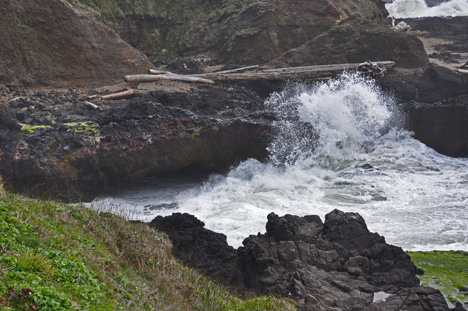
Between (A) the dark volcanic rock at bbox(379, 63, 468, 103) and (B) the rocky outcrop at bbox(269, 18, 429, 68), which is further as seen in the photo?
(B) the rocky outcrop at bbox(269, 18, 429, 68)

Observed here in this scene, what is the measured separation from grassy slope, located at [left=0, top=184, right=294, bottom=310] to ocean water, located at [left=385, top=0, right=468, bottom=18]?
45.6m

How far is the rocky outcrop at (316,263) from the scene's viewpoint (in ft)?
24.1

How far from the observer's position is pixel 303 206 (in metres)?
12.8

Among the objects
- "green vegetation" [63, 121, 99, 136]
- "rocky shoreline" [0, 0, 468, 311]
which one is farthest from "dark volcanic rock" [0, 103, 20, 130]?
"green vegetation" [63, 121, 99, 136]

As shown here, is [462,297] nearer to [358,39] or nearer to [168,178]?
[168,178]

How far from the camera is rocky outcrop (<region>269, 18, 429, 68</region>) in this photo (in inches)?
813

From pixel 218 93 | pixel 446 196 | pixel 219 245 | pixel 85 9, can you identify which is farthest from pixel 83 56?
pixel 446 196

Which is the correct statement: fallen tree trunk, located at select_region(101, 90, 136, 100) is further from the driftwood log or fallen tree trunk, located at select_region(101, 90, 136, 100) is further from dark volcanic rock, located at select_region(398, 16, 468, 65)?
dark volcanic rock, located at select_region(398, 16, 468, 65)

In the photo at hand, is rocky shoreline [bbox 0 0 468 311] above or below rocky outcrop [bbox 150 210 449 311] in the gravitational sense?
above

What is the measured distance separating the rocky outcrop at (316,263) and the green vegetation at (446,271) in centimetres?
61

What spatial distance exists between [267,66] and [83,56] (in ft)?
24.0

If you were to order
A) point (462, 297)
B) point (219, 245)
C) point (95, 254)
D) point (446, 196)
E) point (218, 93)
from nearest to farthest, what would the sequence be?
point (95, 254)
point (462, 297)
point (219, 245)
point (446, 196)
point (218, 93)

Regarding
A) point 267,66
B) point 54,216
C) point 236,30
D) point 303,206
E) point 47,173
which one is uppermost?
point 236,30

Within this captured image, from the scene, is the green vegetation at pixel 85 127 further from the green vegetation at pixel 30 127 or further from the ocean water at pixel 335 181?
the ocean water at pixel 335 181
